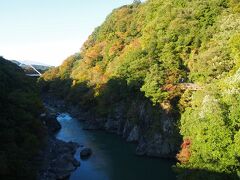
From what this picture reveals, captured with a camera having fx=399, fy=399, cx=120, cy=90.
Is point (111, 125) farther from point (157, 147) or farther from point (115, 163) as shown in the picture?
point (115, 163)

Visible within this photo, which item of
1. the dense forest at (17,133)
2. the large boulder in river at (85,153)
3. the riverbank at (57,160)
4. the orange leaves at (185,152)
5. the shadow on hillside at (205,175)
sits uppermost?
the dense forest at (17,133)

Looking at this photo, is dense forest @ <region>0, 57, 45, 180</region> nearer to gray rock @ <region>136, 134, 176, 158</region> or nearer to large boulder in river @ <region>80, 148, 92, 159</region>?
large boulder in river @ <region>80, 148, 92, 159</region>

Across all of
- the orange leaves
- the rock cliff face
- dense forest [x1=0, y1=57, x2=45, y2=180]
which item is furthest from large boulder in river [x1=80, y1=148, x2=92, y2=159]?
the orange leaves

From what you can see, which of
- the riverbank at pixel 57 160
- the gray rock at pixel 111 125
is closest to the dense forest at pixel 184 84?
the gray rock at pixel 111 125

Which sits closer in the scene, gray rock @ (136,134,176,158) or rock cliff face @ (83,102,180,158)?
gray rock @ (136,134,176,158)

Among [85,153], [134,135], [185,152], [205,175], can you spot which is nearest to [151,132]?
[134,135]

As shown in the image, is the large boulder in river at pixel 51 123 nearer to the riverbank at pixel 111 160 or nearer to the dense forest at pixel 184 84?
the riverbank at pixel 111 160

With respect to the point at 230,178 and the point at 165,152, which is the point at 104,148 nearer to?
the point at 165,152
